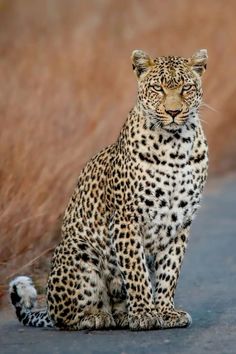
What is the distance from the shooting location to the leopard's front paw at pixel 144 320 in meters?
8.65

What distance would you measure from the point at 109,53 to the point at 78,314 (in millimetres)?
8494

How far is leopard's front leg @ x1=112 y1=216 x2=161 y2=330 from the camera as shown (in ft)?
28.5

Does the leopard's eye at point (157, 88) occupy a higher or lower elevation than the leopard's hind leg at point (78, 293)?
higher

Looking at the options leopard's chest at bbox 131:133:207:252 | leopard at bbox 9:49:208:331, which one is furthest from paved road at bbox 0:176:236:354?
leopard's chest at bbox 131:133:207:252

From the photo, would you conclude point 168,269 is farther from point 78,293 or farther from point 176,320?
point 78,293

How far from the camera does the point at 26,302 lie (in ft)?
29.6

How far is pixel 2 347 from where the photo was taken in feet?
27.2

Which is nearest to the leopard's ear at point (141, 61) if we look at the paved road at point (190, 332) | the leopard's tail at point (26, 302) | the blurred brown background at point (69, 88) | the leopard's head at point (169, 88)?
the leopard's head at point (169, 88)

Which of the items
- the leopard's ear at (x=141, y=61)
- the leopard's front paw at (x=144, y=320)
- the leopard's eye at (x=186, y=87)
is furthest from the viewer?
the leopard's ear at (x=141, y=61)

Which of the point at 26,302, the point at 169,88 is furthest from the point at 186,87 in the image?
the point at 26,302

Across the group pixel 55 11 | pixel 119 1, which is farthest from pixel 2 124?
pixel 55 11

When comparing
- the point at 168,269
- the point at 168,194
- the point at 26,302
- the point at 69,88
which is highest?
the point at 69,88

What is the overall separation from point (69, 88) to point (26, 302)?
20.7 feet

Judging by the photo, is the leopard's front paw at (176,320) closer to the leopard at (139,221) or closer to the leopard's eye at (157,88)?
the leopard at (139,221)
